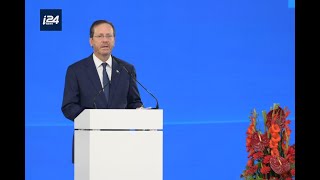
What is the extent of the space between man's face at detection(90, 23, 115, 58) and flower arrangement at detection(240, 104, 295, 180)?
4.13 ft

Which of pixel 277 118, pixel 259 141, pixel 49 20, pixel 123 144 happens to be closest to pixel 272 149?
pixel 259 141

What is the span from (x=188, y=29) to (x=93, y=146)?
259 centimetres

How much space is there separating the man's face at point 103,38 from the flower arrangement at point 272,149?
1258mm

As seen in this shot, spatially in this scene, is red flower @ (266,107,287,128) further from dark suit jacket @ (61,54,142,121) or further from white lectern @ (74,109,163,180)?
white lectern @ (74,109,163,180)

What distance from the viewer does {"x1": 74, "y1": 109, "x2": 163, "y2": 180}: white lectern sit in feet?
15.0

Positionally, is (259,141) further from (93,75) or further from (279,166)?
(93,75)

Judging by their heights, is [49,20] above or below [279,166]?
above

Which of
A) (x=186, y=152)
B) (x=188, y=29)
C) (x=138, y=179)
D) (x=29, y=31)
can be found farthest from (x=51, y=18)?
(x=138, y=179)

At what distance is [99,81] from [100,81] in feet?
0.04

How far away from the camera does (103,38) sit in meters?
5.49

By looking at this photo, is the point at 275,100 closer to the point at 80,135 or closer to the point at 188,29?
the point at 188,29

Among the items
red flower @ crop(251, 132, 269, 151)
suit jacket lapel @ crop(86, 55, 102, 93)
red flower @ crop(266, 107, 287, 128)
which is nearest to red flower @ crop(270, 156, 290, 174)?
red flower @ crop(251, 132, 269, 151)

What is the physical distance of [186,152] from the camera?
22.3 feet

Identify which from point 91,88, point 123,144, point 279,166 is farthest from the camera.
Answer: point 91,88
